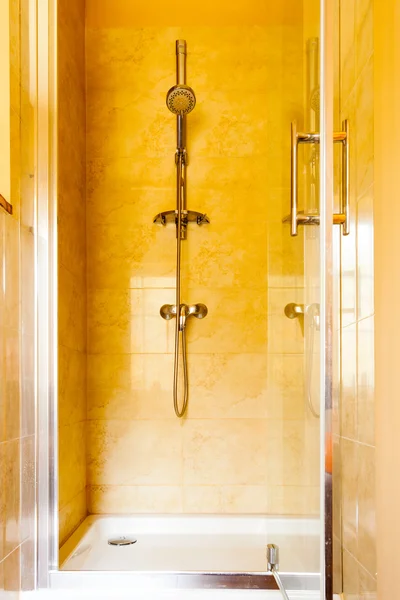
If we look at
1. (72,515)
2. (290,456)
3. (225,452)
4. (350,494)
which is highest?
(290,456)

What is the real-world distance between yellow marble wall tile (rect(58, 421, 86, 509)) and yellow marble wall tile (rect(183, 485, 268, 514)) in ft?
1.41

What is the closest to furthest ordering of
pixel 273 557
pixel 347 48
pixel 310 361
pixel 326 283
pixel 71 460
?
pixel 326 283 → pixel 310 361 → pixel 347 48 → pixel 273 557 → pixel 71 460

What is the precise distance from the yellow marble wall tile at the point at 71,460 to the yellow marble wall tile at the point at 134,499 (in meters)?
0.11

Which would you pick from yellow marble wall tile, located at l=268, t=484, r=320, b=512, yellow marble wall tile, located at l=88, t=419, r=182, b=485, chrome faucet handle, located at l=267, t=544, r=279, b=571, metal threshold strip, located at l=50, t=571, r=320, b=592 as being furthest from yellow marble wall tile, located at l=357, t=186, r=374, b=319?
yellow marble wall tile, located at l=88, t=419, r=182, b=485

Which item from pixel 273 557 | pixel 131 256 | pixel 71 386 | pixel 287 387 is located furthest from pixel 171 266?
pixel 273 557

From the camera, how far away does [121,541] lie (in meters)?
2.37

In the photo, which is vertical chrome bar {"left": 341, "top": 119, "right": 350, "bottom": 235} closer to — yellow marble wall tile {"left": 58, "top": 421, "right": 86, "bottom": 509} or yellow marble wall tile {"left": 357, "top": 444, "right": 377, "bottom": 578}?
yellow marble wall tile {"left": 357, "top": 444, "right": 377, "bottom": 578}

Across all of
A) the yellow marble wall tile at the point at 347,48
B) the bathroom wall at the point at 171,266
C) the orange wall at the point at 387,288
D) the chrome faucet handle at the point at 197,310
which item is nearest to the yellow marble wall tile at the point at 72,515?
the bathroom wall at the point at 171,266

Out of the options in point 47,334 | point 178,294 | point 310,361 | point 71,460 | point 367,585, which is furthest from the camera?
point 178,294

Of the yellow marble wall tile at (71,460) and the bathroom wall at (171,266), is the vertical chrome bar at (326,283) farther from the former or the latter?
the bathroom wall at (171,266)

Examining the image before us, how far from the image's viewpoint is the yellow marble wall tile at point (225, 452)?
103 inches

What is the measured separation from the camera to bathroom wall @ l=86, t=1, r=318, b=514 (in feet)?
8.64

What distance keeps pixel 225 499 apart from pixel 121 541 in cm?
46

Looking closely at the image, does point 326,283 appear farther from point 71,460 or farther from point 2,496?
point 71,460
